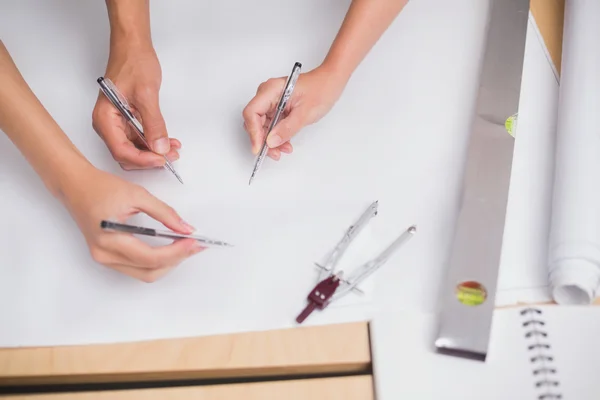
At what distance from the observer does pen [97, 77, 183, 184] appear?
68cm

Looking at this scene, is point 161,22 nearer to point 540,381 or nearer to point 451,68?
point 451,68

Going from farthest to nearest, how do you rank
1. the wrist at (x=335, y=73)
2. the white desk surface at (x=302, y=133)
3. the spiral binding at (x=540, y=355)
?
the wrist at (x=335, y=73), the white desk surface at (x=302, y=133), the spiral binding at (x=540, y=355)

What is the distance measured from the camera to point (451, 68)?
0.78 m

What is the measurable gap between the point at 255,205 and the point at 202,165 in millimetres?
90

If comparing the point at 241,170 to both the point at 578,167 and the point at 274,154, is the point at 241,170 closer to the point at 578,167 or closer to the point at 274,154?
the point at 274,154

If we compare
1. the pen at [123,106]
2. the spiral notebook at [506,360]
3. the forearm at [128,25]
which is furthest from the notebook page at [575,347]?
the forearm at [128,25]

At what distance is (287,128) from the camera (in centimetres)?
70

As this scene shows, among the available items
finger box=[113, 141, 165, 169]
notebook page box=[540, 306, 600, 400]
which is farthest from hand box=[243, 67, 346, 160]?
notebook page box=[540, 306, 600, 400]

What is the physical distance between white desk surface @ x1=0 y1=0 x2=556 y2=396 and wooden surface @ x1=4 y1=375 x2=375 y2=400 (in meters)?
0.03

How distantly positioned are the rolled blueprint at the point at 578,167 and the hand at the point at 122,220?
0.35m

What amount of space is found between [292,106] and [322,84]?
43 mm

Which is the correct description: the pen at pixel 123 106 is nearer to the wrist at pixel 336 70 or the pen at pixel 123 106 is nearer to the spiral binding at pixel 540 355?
the wrist at pixel 336 70

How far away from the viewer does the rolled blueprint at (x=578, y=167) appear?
58cm

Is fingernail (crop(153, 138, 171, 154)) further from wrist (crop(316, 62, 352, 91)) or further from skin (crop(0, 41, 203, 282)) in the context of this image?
wrist (crop(316, 62, 352, 91))
